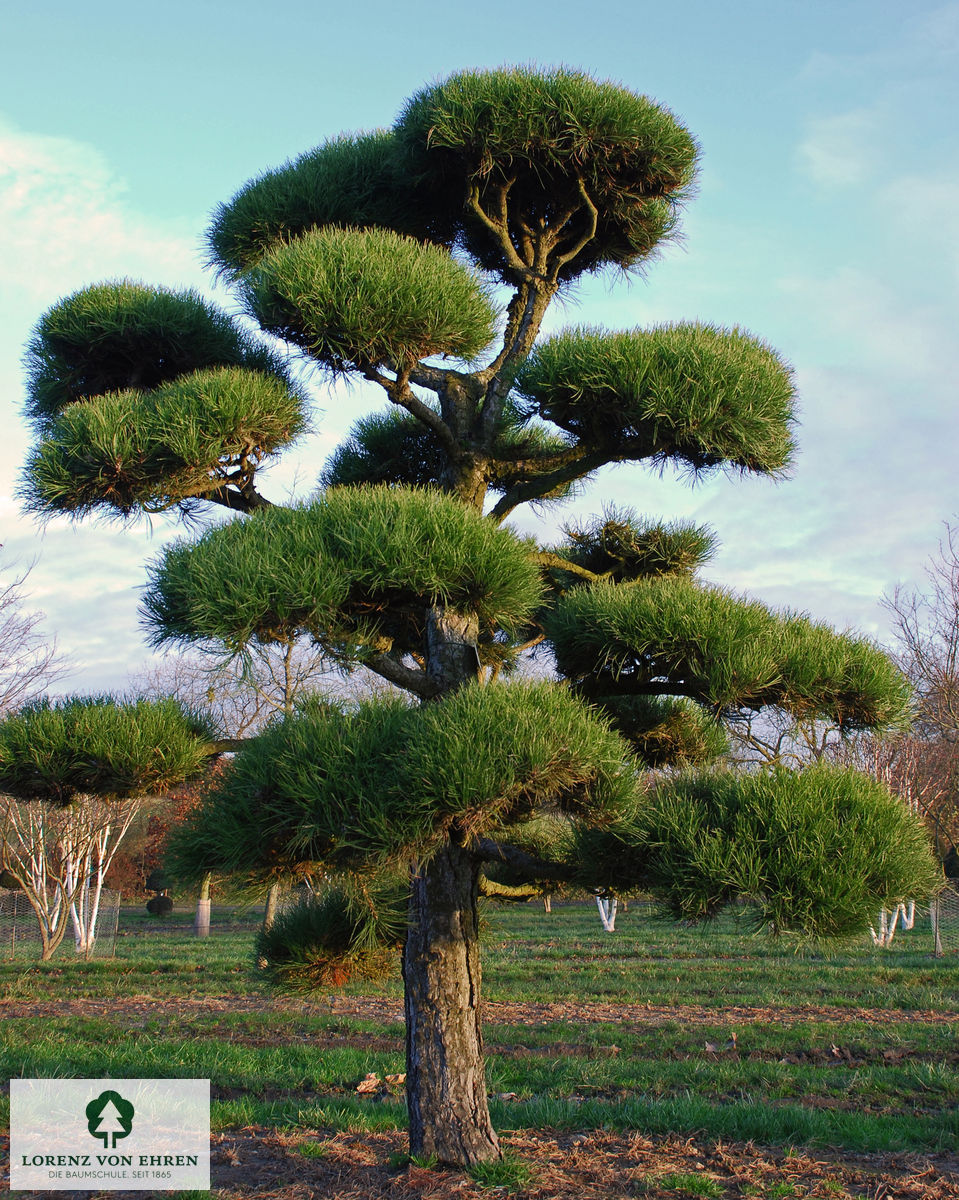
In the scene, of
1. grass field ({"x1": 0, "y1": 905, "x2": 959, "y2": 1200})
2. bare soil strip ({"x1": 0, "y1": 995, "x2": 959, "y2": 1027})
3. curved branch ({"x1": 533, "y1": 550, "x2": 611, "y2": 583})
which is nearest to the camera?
grass field ({"x1": 0, "y1": 905, "x2": 959, "y2": 1200})

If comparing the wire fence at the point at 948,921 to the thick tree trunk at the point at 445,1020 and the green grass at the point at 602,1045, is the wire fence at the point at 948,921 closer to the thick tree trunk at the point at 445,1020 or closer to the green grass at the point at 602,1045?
the green grass at the point at 602,1045

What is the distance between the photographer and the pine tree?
288cm

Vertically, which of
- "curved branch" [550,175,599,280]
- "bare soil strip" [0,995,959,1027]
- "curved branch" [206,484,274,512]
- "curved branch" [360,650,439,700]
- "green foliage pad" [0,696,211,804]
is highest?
"curved branch" [550,175,599,280]

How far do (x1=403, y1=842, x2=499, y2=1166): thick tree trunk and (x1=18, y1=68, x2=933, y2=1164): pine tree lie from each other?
1 centimetres

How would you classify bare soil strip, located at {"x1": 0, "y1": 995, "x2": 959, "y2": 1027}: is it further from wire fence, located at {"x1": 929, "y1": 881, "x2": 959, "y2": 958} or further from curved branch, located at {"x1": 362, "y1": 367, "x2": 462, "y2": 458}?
curved branch, located at {"x1": 362, "y1": 367, "x2": 462, "y2": 458}

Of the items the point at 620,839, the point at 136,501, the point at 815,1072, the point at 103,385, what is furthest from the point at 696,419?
the point at 815,1072

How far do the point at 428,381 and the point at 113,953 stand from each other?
1398cm

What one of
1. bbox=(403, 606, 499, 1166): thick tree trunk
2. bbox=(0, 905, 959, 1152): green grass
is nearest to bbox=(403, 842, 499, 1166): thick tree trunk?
bbox=(403, 606, 499, 1166): thick tree trunk

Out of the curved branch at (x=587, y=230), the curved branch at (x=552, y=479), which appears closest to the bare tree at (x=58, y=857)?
the curved branch at (x=552, y=479)

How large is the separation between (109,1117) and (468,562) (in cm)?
351

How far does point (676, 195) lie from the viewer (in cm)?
426

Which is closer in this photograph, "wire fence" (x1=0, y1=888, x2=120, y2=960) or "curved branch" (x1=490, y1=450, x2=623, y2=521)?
"curved branch" (x1=490, y1=450, x2=623, y2=521)

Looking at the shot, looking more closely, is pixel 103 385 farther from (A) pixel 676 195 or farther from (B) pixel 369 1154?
(B) pixel 369 1154

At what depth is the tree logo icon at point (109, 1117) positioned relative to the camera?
4.24 m
